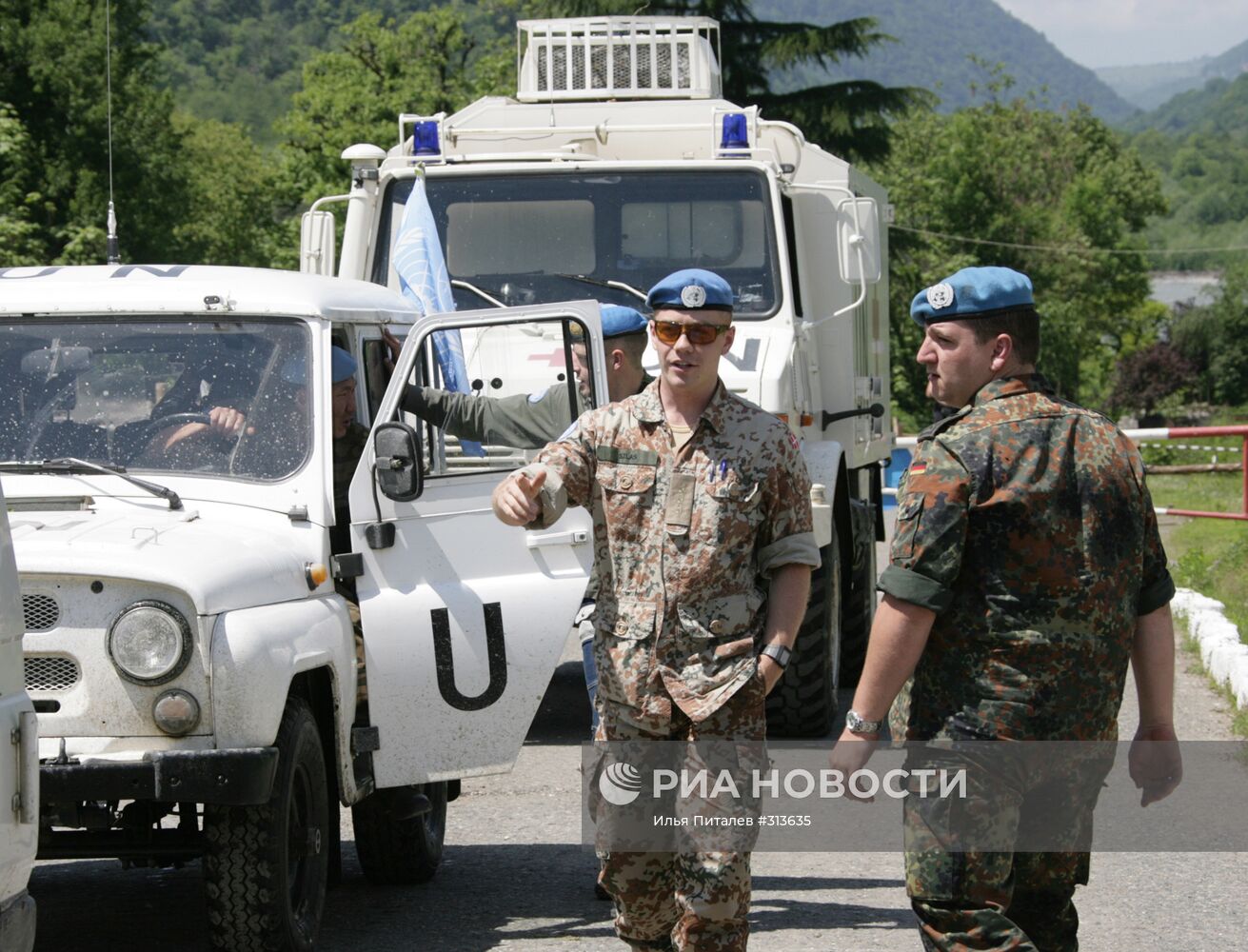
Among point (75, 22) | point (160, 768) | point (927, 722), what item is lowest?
point (160, 768)

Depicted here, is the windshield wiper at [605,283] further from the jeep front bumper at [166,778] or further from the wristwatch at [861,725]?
the wristwatch at [861,725]

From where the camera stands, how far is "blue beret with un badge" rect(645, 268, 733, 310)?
4555mm

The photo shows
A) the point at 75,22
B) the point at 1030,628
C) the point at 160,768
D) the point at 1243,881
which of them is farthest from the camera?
the point at 75,22

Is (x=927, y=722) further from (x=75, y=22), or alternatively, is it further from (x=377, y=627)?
(x=75, y=22)

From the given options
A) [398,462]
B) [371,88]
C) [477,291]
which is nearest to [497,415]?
[398,462]

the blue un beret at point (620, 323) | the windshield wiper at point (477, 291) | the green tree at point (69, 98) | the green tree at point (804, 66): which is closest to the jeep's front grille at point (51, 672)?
the blue un beret at point (620, 323)

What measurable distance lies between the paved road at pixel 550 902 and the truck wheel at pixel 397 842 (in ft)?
0.24

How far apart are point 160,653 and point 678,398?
1603mm

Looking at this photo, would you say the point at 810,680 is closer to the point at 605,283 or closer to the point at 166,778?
the point at 605,283

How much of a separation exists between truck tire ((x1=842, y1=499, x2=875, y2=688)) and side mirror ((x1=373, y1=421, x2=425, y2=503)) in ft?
17.6

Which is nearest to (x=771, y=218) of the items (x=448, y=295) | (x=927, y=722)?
(x=448, y=295)

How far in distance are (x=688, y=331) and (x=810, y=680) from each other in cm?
497

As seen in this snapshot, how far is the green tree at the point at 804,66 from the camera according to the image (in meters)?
28.6

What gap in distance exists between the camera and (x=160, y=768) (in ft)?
16.1
